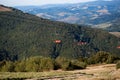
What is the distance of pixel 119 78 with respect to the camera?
31.3 metres

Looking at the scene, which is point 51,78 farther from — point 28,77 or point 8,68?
point 8,68

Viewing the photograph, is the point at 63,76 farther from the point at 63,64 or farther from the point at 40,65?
the point at 40,65

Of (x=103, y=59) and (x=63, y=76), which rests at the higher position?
(x=63, y=76)

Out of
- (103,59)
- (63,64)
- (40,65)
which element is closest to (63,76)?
(63,64)

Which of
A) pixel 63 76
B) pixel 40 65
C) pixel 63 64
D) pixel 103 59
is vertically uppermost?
pixel 63 76

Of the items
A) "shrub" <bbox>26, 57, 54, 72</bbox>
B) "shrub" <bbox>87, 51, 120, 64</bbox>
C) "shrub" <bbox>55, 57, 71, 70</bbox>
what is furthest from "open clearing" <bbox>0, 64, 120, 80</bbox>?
"shrub" <bbox>87, 51, 120, 64</bbox>

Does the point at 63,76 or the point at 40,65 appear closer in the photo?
the point at 63,76

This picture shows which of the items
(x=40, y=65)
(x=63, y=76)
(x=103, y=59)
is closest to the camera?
(x=63, y=76)

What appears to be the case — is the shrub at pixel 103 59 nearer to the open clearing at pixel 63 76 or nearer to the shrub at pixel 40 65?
the shrub at pixel 40 65

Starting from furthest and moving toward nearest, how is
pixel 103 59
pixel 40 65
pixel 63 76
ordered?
pixel 103 59
pixel 40 65
pixel 63 76

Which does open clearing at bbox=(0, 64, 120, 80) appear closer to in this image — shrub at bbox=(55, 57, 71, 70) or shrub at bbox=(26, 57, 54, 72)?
shrub at bbox=(55, 57, 71, 70)

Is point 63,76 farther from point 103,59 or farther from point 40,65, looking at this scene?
point 103,59

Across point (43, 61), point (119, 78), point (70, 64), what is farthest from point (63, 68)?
point (119, 78)

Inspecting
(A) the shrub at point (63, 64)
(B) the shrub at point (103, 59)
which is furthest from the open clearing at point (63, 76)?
(B) the shrub at point (103, 59)
